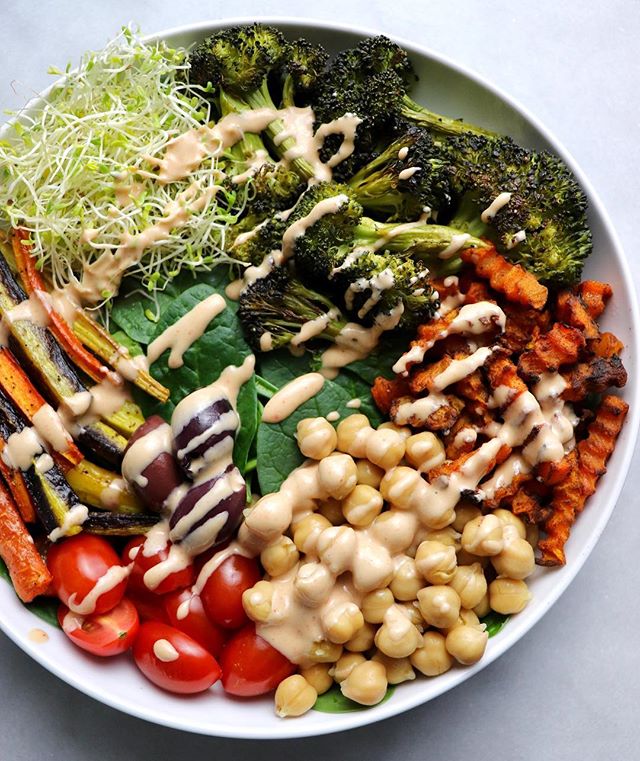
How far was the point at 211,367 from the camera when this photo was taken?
10.1 feet

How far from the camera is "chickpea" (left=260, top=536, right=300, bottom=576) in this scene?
9.43ft

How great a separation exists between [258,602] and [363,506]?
476 millimetres

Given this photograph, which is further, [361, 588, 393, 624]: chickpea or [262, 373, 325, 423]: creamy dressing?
[262, 373, 325, 423]: creamy dressing

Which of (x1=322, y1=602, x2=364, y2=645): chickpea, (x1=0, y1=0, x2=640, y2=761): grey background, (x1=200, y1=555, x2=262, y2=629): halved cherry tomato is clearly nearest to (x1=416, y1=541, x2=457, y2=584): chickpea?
(x1=322, y1=602, x2=364, y2=645): chickpea

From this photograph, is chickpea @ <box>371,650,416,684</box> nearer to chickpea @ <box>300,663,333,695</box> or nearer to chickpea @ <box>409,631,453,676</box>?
chickpea @ <box>409,631,453,676</box>

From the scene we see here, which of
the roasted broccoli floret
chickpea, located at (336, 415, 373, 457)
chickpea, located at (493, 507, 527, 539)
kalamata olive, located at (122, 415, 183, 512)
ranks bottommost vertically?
kalamata olive, located at (122, 415, 183, 512)

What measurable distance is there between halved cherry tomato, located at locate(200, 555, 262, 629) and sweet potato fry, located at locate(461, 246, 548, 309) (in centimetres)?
132

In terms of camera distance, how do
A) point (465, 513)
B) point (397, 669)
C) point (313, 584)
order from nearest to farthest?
1. point (313, 584)
2. point (397, 669)
3. point (465, 513)

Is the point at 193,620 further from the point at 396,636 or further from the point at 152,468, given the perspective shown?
the point at 396,636

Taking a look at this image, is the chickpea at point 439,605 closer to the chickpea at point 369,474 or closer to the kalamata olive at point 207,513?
the chickpea at point 369,474

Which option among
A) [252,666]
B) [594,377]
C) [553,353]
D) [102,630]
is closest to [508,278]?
[553,353]

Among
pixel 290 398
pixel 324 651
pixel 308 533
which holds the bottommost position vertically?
pixel 324 651

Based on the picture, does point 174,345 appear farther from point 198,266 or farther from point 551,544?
point 551,544

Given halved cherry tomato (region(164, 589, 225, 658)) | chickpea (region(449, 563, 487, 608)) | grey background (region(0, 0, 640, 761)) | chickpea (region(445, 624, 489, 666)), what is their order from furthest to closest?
grey background (region(0, 0, 640, 761)) < halved cherry tomato (region(164, 589, 225, 658)) < chickpea (region(449, 563, 487, 608)) < chickpea (region(445, 624, 489, 666))
